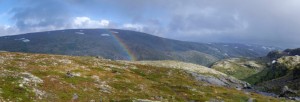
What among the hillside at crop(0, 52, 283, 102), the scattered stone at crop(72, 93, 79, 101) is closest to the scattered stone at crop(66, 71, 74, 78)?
the hillside at crop(0, 52, 283, 102)

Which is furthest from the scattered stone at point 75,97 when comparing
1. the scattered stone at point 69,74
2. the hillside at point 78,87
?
the scattered stone at point 69,74

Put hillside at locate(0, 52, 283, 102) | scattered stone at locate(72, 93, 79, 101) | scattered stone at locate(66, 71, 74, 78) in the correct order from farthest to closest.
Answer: scattered stone at locate(66, 71, 74, 78)
scattered stone at locate(72, 93, 79, 101)
hillside at locate(0, 52, 283, 102)

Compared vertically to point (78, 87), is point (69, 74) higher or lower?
higher

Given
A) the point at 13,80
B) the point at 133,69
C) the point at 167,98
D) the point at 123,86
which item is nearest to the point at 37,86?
the point at 13,80

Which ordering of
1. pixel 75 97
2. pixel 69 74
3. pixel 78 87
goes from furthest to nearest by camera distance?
pixel 69 74
pixel 78 87
pixel 75 97

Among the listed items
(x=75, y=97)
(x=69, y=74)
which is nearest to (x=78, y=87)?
(x=75, y=97)

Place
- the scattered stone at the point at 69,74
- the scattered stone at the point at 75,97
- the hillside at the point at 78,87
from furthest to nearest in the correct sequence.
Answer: the scattered stone at the point at 69,74 → the scattered stone at the point at 75,97 → the hillside at the point at 78,87

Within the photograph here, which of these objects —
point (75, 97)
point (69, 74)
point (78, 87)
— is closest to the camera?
point (75, 97)

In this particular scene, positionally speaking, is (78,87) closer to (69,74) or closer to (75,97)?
(75,97)

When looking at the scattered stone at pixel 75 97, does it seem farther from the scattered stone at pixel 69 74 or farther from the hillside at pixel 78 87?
the scattered stone at pixel 69 74

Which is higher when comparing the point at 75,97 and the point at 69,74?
the point at 69,74

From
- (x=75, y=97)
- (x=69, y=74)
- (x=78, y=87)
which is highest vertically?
(x=69, y=74)

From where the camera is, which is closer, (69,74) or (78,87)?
(78,87)

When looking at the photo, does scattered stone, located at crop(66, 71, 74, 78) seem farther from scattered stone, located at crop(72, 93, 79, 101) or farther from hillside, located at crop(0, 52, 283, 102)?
scattered stone, located at crop(72, 93, 79, 101)
